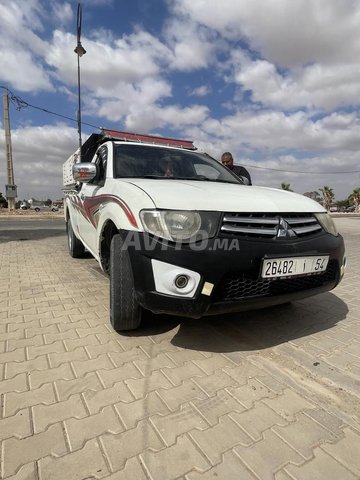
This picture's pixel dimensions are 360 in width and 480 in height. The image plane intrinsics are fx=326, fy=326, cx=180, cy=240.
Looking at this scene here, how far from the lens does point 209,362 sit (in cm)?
234

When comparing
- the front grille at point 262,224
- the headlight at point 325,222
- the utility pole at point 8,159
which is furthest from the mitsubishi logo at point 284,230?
the utility pole at point 8,159

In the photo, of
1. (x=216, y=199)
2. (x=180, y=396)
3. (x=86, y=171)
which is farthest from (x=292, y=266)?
(x=86, y=171)

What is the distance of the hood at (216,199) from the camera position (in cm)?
216

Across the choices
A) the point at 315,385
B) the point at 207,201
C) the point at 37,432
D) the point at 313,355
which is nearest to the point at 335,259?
the point at 313,355

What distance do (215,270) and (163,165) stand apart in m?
1.62

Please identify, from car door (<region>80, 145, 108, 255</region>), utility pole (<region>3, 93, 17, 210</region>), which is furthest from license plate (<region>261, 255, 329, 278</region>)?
utility pole (<region>3, 93, 17, 210</region>)

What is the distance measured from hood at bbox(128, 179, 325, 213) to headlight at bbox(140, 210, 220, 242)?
0.15 feet

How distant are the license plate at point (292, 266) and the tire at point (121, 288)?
0.97 m

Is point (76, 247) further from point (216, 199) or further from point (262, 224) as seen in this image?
point (262, 224)

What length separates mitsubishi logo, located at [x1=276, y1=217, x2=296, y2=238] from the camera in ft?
7.52

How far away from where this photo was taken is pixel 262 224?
2258 millimetres

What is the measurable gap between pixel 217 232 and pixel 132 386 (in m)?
1.10

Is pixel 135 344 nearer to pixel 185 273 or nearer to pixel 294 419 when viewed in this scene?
pixel 185 273

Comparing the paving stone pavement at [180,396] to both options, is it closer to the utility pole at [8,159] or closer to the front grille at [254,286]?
the front grille at [254,286]
